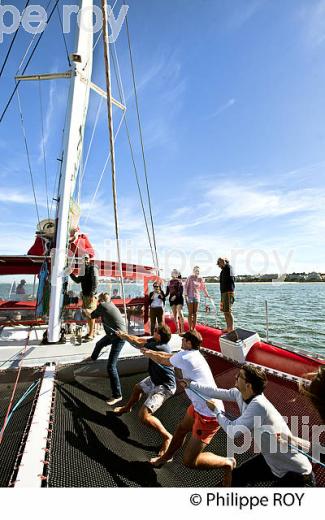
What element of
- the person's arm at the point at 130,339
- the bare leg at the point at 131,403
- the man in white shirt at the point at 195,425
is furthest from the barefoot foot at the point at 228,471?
the person's arm at the point at 130,339

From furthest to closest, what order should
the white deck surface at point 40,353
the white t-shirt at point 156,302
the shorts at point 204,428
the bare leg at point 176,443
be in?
the white t-shirt at point 156,302 < the white deck surface at point 40,353 < the bare leg at point 176,443 < the shorts at point 204,428

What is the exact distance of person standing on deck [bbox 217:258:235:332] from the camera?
6.22m

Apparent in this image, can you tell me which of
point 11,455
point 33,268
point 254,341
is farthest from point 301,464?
point 33,268

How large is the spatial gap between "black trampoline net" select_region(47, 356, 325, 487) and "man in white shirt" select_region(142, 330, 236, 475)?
16 centimetres

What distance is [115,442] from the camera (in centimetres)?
330

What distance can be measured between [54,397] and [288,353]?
4054 millimetres

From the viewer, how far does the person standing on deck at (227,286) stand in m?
6.22

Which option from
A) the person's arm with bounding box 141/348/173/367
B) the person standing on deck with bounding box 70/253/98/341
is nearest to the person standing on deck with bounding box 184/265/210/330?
the person standing on deck with bounding box 70/253/98/341

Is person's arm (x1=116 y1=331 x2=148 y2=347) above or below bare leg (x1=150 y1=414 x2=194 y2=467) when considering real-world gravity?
above

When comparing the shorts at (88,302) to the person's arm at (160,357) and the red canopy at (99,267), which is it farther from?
the person's arm at (160,357)

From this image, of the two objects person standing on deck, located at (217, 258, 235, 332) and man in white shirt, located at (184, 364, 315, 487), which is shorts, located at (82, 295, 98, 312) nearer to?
Answer: person standing on deck, located at (217, 258, 235, 332)

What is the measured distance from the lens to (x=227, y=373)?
16.6 ft
